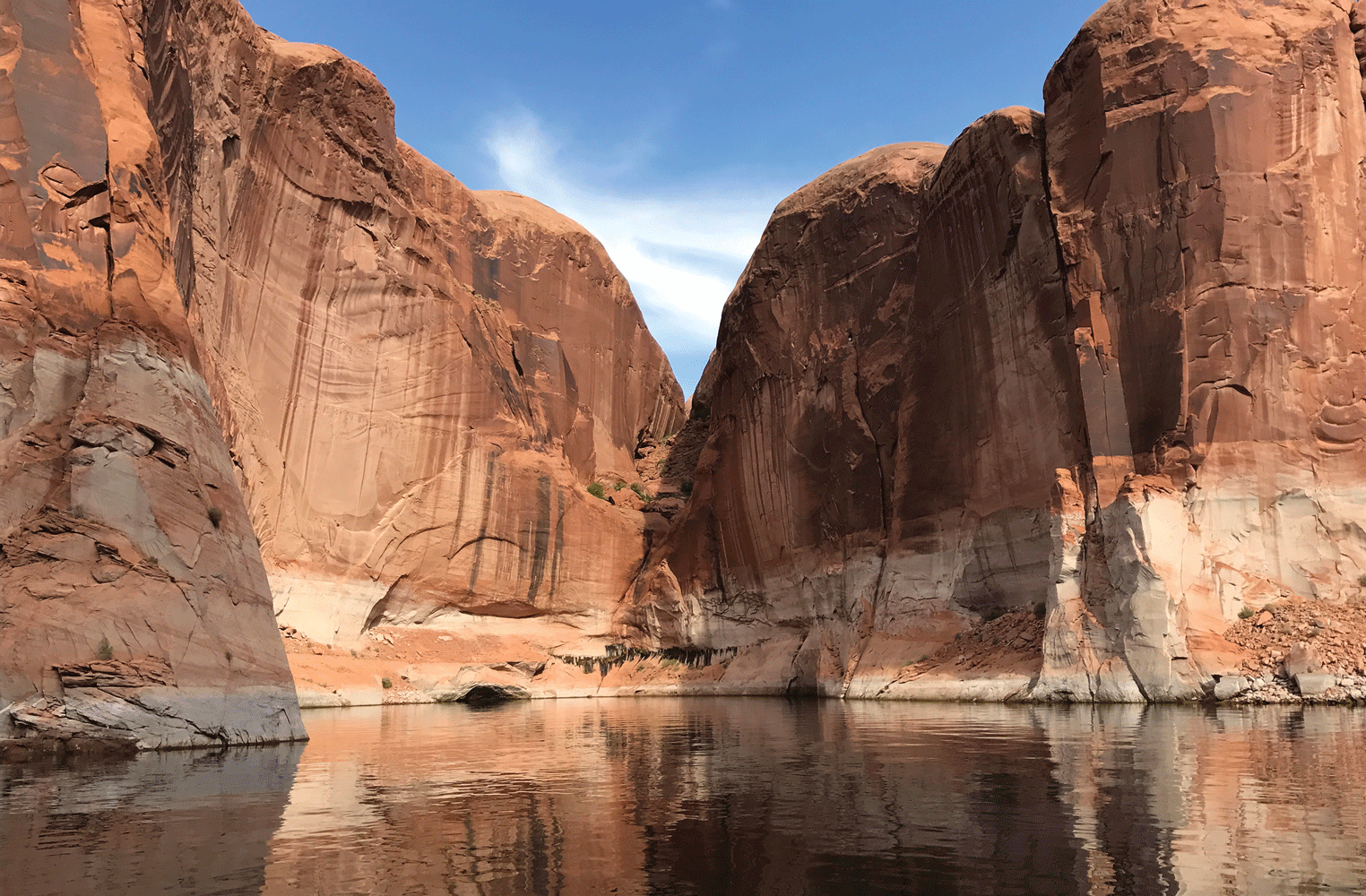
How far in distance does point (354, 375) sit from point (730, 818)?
125 ft

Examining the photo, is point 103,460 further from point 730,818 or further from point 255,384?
point 255,384

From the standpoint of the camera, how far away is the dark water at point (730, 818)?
607 cm

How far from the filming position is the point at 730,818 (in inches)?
335

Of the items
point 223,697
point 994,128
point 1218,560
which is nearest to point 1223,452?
point 1218,560

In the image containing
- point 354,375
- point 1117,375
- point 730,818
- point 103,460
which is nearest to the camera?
point 730,818

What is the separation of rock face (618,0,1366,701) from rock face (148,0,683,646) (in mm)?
14170

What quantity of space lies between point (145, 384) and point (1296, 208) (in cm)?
2760

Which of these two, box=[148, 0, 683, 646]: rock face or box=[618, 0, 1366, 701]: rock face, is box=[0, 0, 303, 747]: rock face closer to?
box=[148, 0, 683, 646]: rock face

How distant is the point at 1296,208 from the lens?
26062 millimetres

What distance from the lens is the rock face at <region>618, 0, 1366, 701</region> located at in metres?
24.2

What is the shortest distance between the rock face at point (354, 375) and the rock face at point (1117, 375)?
14.2m

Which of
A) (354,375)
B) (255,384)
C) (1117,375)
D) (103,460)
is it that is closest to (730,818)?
(103,460)

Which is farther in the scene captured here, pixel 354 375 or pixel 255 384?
pixel 354 375

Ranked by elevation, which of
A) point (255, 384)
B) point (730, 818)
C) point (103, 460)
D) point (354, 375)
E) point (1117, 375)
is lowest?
point (730, 818)
